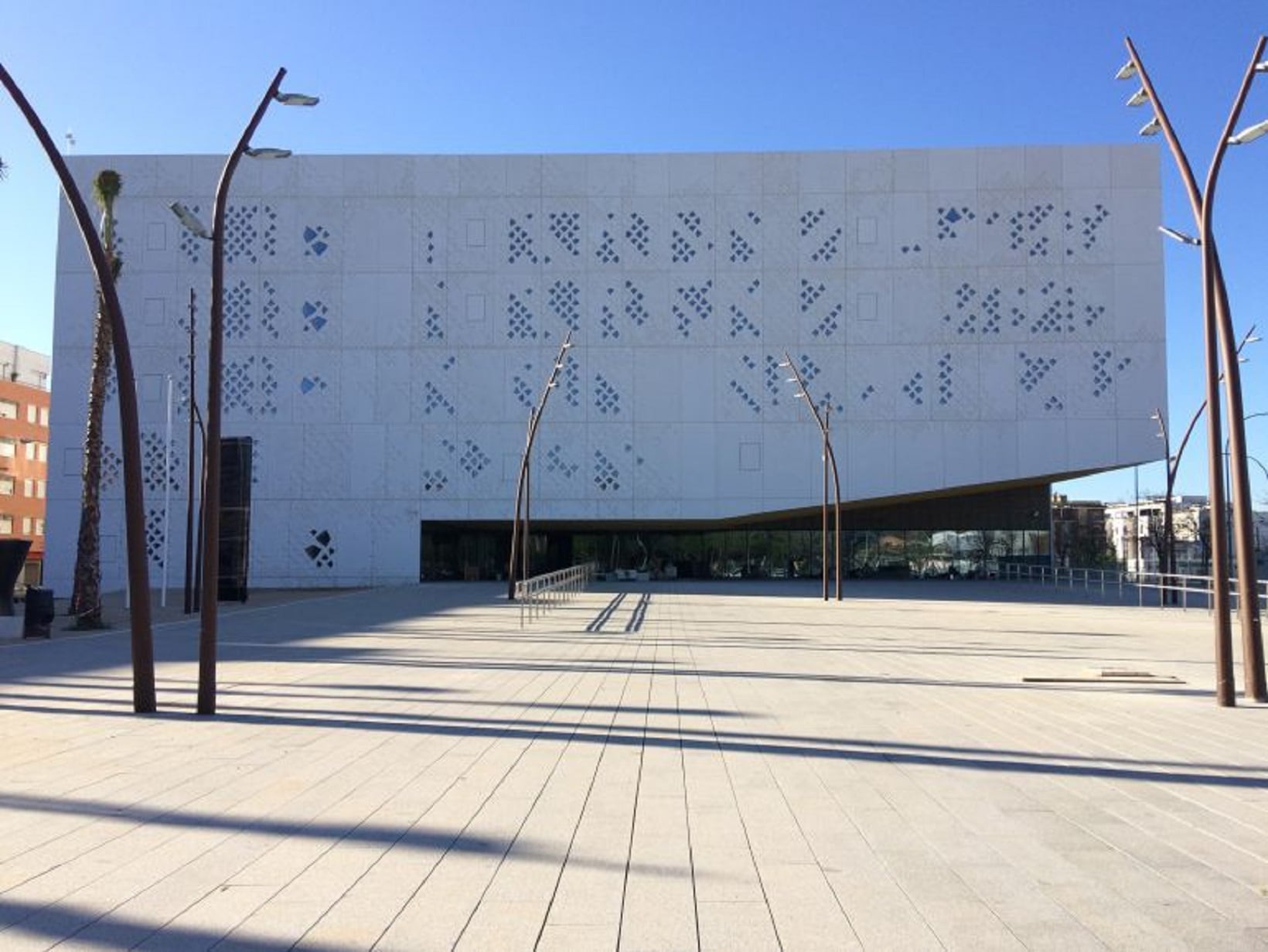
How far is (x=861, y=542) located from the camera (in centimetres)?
5025

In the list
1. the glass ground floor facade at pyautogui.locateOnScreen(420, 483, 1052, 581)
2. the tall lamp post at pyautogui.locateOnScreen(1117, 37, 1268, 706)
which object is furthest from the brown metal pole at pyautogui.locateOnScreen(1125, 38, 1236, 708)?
the glass ground floor facade at pyautogui.locateOnScreen(420, 483, 1052, 581)

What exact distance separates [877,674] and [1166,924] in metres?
9.07

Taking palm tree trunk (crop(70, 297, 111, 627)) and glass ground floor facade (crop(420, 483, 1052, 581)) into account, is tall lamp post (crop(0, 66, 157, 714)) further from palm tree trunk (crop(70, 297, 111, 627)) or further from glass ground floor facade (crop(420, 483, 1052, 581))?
glass ground floor facade (crop(420, 483, 1052, 581))

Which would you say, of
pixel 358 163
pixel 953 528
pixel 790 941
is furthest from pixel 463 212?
pixel 790 941

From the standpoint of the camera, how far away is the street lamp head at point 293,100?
412 inches

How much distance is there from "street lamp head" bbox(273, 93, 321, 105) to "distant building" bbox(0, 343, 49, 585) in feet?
217

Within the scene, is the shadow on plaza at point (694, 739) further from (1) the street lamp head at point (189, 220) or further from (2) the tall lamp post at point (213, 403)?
(1) the street lamp head at point (189, 220)

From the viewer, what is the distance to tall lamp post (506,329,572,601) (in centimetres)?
2986

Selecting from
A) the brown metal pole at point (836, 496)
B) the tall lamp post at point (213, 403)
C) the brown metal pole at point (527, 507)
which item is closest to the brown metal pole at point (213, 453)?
the tall lamp post at point (213, 403)

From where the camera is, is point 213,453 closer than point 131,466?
No

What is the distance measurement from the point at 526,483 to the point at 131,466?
2916cm

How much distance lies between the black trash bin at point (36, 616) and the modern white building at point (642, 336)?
82.5 ft

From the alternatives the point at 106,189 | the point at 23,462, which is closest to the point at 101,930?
the point at 106,189

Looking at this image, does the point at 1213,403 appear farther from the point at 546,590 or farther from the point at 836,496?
the point at 836,496
